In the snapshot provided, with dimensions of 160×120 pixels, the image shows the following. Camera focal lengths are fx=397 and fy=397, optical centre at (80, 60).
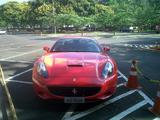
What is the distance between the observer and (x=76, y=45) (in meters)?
10.1

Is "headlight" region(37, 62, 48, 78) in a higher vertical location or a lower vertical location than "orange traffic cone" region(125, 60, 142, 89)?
higher

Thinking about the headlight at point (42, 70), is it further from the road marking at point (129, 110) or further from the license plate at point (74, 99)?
the road marking at point (129, 110)

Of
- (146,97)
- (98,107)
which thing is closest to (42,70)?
(98,107)

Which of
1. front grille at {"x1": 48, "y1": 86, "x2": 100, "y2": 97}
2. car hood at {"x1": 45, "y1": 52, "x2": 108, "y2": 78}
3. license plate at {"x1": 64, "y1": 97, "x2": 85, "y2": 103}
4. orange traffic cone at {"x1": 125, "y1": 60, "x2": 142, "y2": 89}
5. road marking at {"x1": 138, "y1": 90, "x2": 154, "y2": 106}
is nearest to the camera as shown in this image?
license plate at {"x1": 64, "y1": 97, "x2": 85, "y2": 103}

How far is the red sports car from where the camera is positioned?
773 cm

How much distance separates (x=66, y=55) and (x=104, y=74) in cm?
133

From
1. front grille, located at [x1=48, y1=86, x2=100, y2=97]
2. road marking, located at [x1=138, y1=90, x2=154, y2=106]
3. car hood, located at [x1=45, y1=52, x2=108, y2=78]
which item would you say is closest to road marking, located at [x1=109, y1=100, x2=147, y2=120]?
road marking, located at [x1=138, y1=90, x2=154, y2=106]

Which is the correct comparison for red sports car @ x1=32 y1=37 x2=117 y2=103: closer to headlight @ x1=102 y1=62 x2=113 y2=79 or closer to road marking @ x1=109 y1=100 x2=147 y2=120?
headlight @ x1=102 y1=62 x2=113 y2=79

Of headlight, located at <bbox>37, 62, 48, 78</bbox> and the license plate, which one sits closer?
the license plate

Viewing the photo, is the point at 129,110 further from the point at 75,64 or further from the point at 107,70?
the point at 75,64

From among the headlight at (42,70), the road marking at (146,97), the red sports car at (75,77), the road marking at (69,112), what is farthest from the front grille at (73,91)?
the road marking at (146,97)

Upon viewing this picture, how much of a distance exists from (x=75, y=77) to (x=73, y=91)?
13.9 inches

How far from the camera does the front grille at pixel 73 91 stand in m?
7.70

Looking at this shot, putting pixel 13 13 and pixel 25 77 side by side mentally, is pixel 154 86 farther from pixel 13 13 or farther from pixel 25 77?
pixel 13 13
